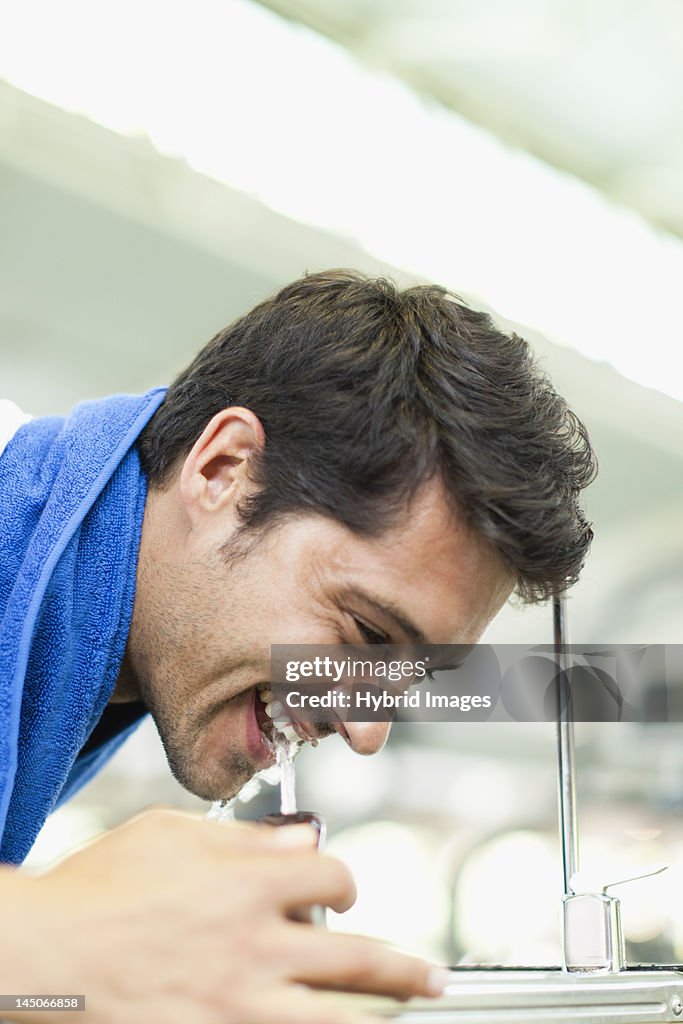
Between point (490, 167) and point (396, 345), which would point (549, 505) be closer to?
point (396, 345)

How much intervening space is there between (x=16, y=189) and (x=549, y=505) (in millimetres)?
1161

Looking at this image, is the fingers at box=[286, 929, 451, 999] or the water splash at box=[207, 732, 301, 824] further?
the water splash at box=[207, 732, 301, 824]

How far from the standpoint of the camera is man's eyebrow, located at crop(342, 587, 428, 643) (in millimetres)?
799

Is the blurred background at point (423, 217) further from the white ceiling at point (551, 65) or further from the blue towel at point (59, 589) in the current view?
the blue towel at point (59, 589)

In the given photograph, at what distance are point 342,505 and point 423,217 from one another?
92 cm

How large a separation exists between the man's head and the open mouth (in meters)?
0.01

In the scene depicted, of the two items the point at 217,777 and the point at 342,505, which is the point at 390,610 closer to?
the point at 342,505

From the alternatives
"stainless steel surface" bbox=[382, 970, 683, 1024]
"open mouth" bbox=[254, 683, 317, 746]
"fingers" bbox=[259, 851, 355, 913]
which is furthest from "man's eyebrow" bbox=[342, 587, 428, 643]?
"fingers" bbox=[259, 851, 355, 913]

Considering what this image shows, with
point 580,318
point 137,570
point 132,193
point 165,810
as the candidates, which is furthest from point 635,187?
point 165,810

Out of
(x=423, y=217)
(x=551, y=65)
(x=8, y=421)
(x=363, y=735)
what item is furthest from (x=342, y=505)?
(x=551, y=65)

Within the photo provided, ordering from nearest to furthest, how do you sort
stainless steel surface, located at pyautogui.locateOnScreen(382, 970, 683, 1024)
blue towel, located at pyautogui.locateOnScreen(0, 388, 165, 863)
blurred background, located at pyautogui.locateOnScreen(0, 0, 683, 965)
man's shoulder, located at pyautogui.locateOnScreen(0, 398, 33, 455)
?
stainless steel surface, located at pyautogui.locateOnScreen(382, 970, 683, 1024) → blue towel, located at pyautogui.locateOnScreen(0, 388, 165, 863) → man's shoulder, located at pyautogui.locateOnScreen(0, 398, 33, 455) → blurred background, located at pyautogui.locateOnScreen(0, 0, 683, 965)

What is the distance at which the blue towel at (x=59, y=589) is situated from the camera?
2.62 feet

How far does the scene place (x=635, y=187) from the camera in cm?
181

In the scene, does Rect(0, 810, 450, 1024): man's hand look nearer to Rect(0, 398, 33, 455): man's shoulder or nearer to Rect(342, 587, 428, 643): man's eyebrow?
Rect(342, 587, 428, 643): man's eyebrow
